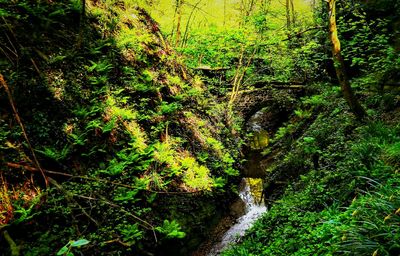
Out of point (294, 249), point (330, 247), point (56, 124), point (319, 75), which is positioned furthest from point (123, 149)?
point (319, 75)

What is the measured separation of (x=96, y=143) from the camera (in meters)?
6.17

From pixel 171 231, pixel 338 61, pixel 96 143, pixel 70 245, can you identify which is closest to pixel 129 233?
pixel 171 231

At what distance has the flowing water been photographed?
7.36m

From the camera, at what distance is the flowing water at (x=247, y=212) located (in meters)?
7.36

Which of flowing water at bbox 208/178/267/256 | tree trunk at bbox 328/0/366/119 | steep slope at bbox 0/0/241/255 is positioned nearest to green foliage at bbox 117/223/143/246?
steep slope at bbox 0/0/241/255

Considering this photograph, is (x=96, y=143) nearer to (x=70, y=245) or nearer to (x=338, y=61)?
(x=70, y=245)

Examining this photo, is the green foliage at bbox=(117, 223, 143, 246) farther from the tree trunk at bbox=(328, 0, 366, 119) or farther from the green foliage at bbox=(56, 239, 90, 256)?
the tree trunk at bbox=(328, 0, 366, 119)

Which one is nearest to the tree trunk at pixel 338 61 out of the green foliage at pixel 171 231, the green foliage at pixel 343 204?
the green foliage at pixel 343 204

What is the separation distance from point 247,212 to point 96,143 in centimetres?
597

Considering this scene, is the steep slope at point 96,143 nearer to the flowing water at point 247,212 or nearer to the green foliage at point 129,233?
the green foliage at point 129,233

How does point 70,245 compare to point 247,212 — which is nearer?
point 70,245

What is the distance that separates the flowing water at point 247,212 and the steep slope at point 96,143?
1.98 feet

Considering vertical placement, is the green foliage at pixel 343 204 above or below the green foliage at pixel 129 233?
above

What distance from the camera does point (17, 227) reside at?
13.8 ft
